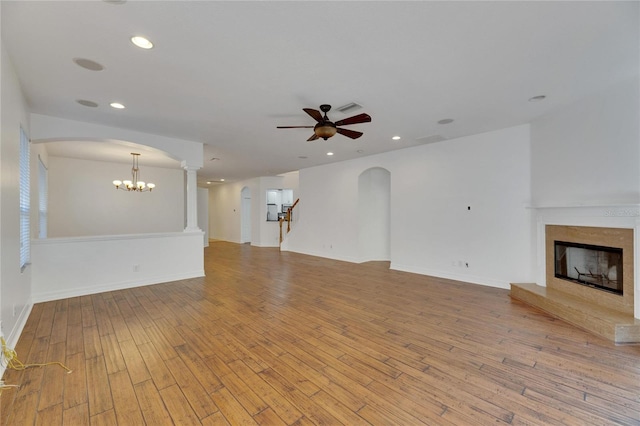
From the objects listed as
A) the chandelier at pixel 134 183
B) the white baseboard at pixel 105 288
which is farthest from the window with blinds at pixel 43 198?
the white baseboard at pixel 105 288

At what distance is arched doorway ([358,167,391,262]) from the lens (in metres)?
7.49

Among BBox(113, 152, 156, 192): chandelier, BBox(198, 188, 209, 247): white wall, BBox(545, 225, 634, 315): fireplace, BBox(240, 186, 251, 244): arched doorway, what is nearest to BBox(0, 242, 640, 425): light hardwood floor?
BBox(545, 225, 634, 315): fireplace

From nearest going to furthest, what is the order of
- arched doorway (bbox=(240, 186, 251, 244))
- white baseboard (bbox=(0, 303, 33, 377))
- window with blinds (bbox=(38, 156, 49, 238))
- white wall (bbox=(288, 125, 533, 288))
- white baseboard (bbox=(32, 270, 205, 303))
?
white baseboard (bbox=(0, 303, 33, 377))
white baseboard (bbox=(32, 270, 205, 303))
white wall (bbox=(288, 125, 533, 288))
window with blinds (bbox=(38, 156, 49, 238))
arched doorway (bbox=(240, 186, 251, 244))

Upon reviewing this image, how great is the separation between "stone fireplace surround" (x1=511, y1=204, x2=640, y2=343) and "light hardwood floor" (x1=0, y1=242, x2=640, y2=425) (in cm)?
20

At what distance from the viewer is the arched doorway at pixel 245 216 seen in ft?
38.4

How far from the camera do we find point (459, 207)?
17.8 ft

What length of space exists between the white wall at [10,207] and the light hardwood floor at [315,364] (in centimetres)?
34

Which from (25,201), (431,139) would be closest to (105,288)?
(25,201)

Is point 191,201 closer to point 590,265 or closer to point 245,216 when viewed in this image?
point 245,216

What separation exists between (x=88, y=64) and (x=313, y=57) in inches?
90.0

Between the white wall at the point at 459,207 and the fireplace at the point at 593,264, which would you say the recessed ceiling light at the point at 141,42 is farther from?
the fireplace at the point at 593,264

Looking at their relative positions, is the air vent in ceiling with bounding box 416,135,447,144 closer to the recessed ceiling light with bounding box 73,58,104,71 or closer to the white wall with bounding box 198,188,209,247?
the recessed ceiling light with bounding box 73,58,104,71

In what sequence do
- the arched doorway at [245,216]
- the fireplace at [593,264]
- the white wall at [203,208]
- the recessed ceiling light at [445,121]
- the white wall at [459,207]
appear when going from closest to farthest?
the fireplace at [593,264], the recessed ceiling light at [445,121], the white wall at [459,207], the arched doorway at [245,216], the white wall at [203,208]

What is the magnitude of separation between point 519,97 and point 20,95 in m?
6.23
